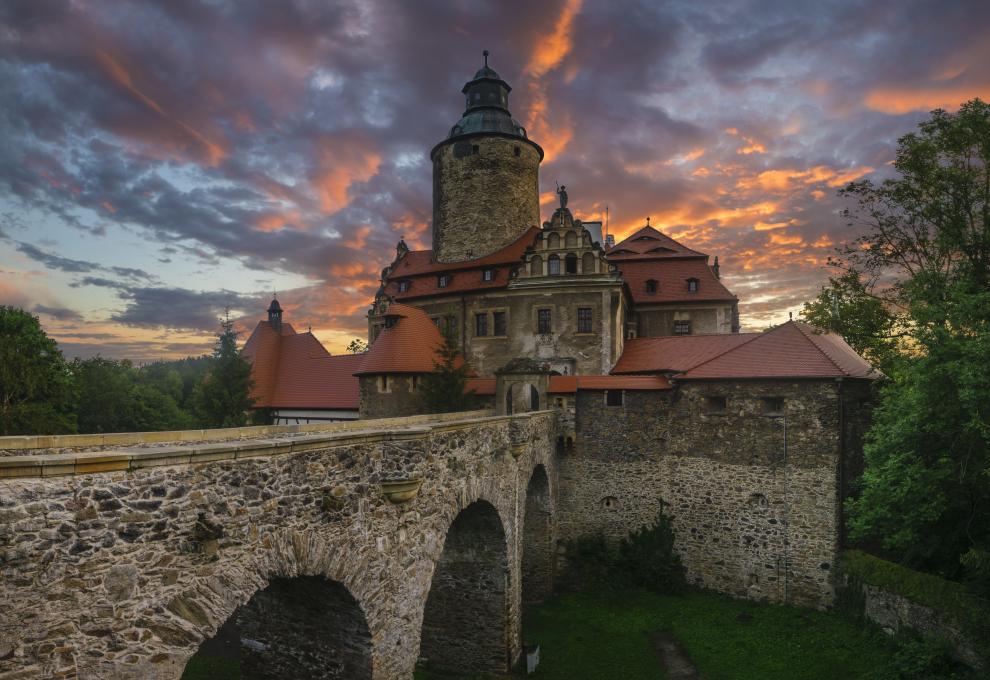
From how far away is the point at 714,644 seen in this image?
669 inches

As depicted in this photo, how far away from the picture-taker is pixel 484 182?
32688 mm

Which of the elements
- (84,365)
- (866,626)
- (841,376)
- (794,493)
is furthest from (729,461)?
(84,365)

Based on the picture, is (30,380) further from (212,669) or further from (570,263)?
(570,263)

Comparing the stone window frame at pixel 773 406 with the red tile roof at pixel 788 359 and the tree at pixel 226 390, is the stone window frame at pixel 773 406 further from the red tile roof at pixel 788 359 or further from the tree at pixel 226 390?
the tree at pixel 226 390

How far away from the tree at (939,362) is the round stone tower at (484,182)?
1827 cm

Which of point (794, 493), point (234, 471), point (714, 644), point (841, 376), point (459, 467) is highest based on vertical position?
point (841, 376)

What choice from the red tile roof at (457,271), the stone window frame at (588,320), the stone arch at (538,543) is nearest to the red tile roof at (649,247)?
the red tile roof at (457,271)

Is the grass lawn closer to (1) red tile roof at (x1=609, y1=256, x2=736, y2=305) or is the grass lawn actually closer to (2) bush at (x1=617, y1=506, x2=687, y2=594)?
(2) bush at (x1=617, y1=506, x2=687, y2=594)

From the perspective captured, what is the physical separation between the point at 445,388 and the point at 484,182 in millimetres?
13915

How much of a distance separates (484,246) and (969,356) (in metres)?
23.8

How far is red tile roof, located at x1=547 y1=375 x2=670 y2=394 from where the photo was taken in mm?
22547

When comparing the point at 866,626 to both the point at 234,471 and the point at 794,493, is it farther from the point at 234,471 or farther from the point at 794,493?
the point at 234,471

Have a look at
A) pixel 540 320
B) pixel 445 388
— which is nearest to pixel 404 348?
pixel 445 388

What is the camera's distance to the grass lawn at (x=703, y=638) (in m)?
15.4
